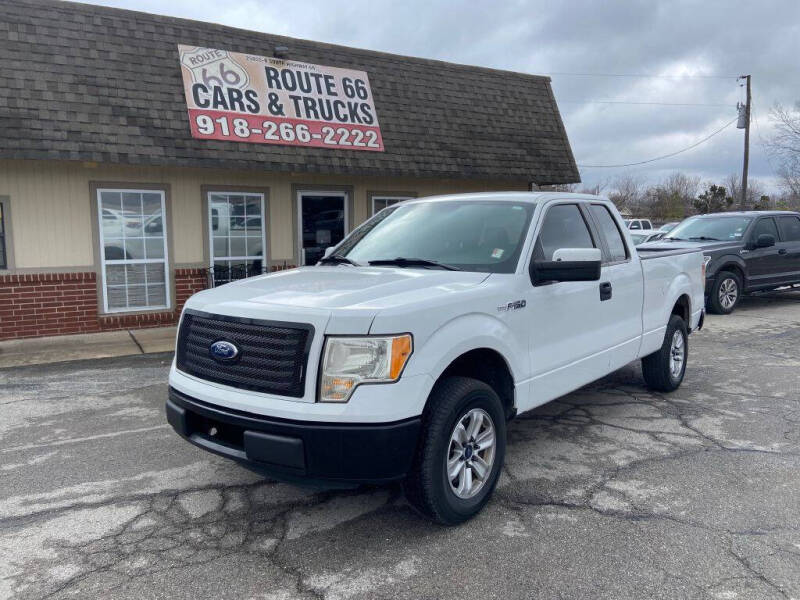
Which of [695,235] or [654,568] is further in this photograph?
[695,235]

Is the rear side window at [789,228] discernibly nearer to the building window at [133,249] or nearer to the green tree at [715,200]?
the building window at [133,249]

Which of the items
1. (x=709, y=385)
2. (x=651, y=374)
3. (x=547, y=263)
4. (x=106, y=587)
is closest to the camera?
(x=106, y=587)

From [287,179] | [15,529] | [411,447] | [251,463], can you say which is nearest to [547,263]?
[411,447]

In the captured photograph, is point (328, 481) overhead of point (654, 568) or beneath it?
overhead

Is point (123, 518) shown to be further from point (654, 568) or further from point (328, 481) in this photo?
point (654, 568)

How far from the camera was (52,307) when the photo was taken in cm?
948

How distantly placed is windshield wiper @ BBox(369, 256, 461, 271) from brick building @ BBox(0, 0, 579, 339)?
20.1 ft

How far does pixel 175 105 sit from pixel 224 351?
7475mm

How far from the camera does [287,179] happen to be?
36.7 feet

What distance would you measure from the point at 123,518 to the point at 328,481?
Result: 1.43m

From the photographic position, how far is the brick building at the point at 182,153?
9086 mm

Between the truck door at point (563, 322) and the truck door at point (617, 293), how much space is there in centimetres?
12

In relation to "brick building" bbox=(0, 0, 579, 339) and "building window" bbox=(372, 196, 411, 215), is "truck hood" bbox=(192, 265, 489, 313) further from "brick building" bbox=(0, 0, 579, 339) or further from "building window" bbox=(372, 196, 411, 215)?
"building window" bbox=(372, 196, 411, 215)

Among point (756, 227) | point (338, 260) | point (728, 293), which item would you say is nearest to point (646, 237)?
point (756, 227)
